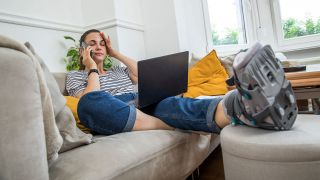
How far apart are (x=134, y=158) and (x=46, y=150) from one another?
9.7 inches

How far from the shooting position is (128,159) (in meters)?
0.75

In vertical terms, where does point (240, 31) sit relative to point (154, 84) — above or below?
above

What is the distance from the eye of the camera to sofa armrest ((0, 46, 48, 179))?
52cm

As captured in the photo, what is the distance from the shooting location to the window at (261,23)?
276cm

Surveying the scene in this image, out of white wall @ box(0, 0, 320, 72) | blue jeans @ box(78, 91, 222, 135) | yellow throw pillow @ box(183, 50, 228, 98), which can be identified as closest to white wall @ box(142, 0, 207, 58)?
white wall @ box(0, 0, 320, 72)

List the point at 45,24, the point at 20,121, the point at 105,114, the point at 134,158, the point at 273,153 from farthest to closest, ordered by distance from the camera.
Result: the point at 45,24 < the point at 105,114 < the point at 134,158 < the point at 273,153 < the point at 20,121

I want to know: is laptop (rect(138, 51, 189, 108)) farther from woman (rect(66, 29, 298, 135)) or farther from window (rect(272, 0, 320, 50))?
window (rect(272, 0, 320, 50))

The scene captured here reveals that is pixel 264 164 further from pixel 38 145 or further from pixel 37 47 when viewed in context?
pixel 37 47

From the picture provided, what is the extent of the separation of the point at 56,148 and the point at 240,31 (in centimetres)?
271

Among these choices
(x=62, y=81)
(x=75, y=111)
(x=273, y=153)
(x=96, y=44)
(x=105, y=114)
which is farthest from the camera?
(x=96, y=44)

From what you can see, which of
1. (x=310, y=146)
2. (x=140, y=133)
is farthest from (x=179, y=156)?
(x=310, y=146)

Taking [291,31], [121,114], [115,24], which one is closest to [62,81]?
[121,114]

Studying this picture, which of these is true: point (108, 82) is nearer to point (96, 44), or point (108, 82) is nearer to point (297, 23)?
point (96, 44)

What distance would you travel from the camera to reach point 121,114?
39.1 inches
